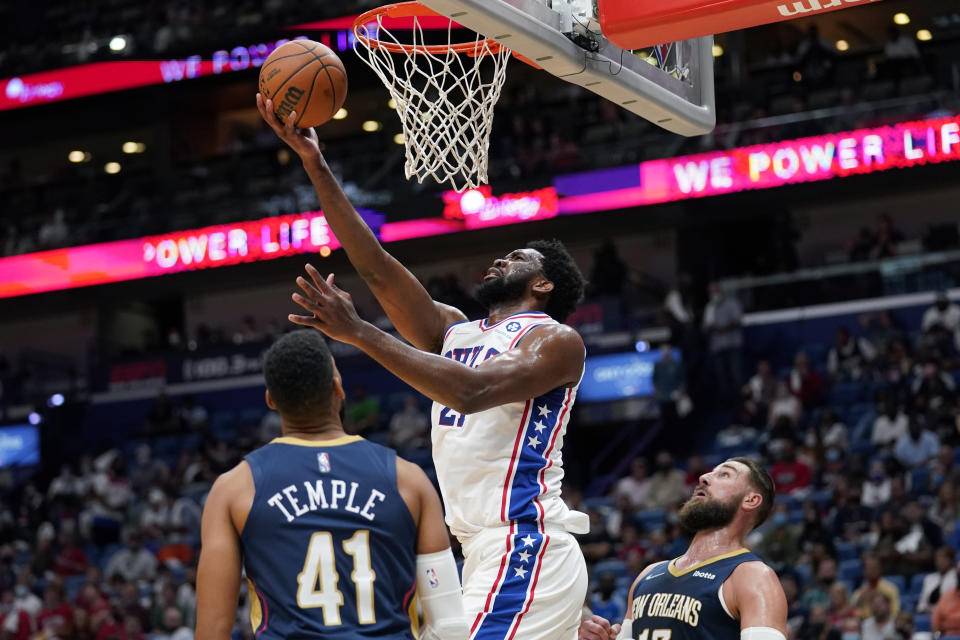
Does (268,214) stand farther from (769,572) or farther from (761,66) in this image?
(769,572)

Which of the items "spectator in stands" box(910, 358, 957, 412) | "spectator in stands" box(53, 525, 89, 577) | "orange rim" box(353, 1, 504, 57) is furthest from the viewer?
→ "spectator in stands" box(53, 525, 89, 577)

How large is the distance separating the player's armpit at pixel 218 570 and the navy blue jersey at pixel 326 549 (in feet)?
0.15

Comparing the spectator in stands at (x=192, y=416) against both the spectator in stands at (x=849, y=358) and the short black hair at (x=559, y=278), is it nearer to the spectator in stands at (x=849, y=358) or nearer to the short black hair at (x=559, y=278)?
the spectator in stands at (x=849, y=358)

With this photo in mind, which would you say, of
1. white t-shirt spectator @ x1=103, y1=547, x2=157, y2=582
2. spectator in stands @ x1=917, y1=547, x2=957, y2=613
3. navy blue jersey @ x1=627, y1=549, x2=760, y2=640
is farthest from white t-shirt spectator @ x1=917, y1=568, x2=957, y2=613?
white t-shirt spectator @ x1=103, y1=547, x2=157, y2=582

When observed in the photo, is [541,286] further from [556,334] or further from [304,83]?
[304,83]

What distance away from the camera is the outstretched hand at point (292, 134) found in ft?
12.4

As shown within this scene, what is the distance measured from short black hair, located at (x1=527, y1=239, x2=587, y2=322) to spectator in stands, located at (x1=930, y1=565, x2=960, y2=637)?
5.58 metres

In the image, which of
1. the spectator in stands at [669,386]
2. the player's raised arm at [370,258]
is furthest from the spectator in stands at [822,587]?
the player's raised arm at [370,258]

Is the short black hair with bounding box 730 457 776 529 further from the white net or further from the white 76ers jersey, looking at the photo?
the white net

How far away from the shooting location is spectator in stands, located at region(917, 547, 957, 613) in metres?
9.20

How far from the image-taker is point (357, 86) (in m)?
21.9

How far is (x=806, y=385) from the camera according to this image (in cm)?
1388

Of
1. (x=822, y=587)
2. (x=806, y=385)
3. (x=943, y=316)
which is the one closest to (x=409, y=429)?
(x=806, y=385)

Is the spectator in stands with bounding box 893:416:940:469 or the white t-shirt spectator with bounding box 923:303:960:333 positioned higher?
the white t-shirt spectator with bounding box 923:303:960:333
